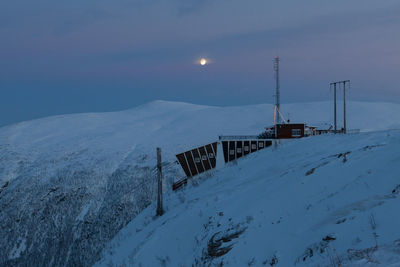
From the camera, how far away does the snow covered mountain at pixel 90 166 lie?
58.1 metres

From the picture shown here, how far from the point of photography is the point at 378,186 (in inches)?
402

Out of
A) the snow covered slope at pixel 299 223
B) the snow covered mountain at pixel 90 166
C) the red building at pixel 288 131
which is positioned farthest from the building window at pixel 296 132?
the snow covered slope at pixel 299 223

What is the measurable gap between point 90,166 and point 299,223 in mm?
77570

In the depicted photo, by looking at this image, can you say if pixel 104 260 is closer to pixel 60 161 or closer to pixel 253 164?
pixel 253 164

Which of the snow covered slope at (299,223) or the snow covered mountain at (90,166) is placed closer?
the snow covered slope at (299,223)

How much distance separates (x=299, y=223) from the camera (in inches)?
373

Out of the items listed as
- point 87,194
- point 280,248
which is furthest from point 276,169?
point 87,194

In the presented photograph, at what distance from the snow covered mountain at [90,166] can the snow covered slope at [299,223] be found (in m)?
11.1

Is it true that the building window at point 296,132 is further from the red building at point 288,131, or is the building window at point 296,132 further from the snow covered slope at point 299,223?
the snow covered slope at point 299,223

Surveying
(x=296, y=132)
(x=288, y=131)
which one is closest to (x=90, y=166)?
(x=288, y=131)

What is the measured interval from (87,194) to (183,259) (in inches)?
2421

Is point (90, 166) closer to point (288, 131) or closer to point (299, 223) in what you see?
point (288, 131)

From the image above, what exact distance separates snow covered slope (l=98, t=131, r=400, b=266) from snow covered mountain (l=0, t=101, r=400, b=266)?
36.5 feet

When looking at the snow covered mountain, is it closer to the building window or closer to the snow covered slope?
the snow covered slope
